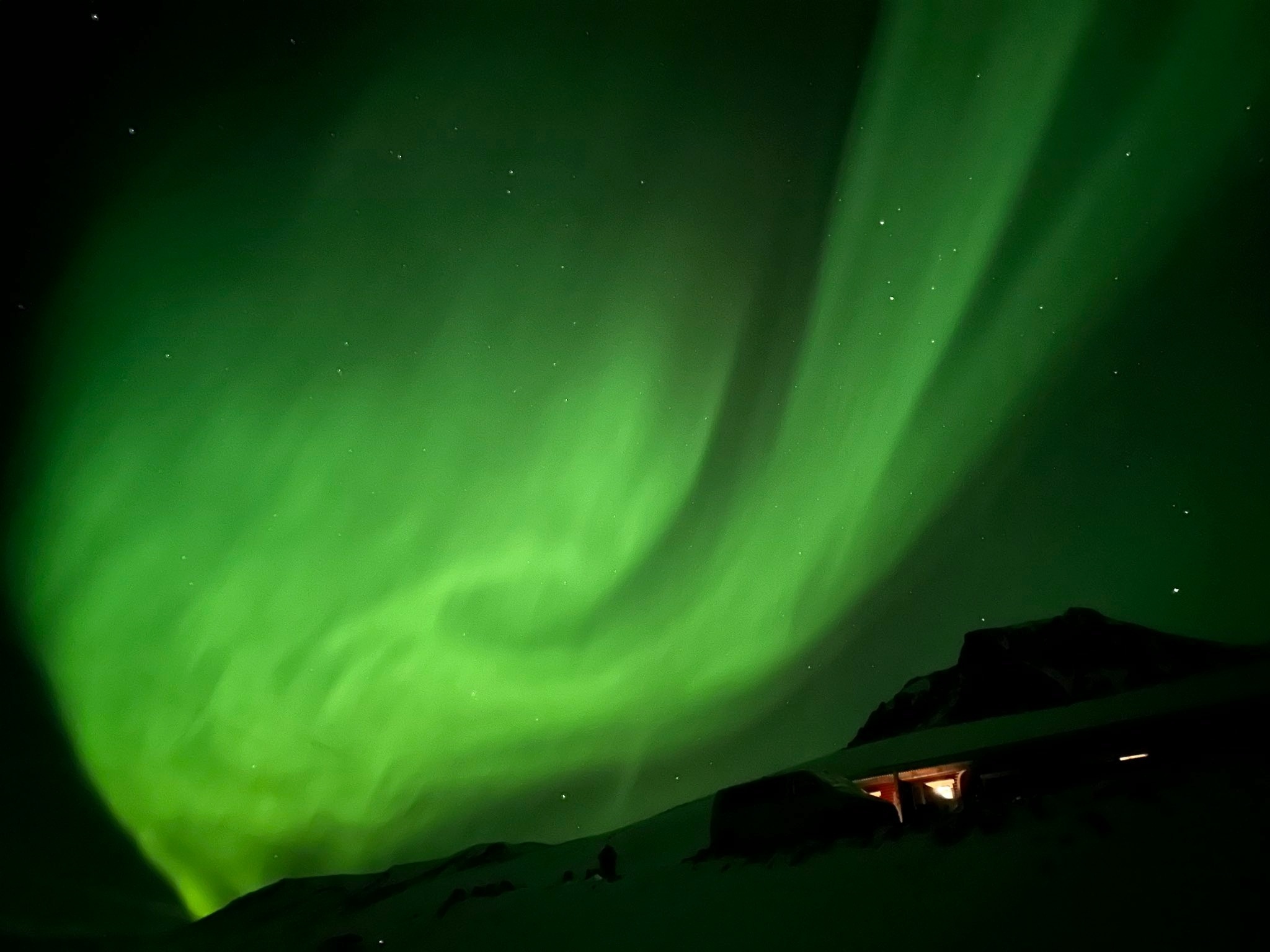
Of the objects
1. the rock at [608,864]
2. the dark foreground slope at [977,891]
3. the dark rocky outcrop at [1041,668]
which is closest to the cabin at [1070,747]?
the dark foreground slope at [977,891]

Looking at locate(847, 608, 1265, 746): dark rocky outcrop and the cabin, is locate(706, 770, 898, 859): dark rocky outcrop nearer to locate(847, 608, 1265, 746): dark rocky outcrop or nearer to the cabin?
the cabin

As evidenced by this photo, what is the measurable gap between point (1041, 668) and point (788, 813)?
111ft

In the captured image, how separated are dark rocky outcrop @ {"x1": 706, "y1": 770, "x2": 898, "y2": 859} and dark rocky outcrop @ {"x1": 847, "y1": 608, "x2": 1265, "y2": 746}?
20.8 metres

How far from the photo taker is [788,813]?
17750 mm

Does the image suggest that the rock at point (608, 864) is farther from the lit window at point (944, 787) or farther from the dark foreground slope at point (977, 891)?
the lit window at point (944, 787)

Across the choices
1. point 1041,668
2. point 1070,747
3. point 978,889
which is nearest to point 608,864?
point 978,889

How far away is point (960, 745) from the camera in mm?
25016

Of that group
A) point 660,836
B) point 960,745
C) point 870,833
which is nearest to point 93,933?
point 660,836

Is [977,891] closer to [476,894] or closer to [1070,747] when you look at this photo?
[1070,747]

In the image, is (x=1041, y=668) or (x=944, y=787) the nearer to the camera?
(x=944, y=787)

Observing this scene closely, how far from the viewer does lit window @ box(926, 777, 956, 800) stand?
856 inches

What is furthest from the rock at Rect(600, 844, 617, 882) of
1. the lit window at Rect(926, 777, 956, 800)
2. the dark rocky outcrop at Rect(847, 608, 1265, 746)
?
the dark rocky outcrop at Rect(847, 608, 1265, 746)

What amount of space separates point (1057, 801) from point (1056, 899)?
378 cm

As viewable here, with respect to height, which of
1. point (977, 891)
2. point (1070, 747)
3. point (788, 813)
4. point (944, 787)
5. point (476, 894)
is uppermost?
point (1070, 747)
